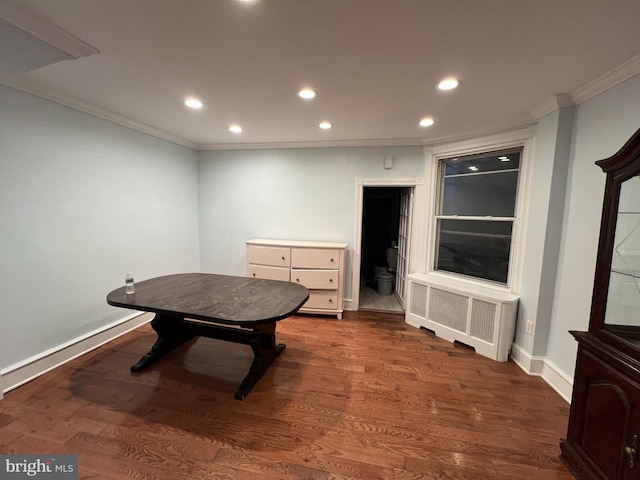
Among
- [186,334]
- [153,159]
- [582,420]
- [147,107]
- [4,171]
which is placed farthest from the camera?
[153,159]

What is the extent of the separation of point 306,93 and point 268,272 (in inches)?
89.3

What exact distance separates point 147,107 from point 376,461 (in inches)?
133

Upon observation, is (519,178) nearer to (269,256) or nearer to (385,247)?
(269,256)

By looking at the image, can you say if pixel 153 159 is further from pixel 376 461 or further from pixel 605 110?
pixel 605 110

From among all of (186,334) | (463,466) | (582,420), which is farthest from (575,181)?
(186,334)

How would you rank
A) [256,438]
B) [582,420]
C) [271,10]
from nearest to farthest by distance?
[271,10] → [582,420] → [256,438]

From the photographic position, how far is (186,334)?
2.71 meters

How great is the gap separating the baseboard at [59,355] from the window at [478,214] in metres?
3.88

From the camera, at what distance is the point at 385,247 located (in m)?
5.79

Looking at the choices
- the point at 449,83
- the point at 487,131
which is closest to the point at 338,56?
the point at 449,83

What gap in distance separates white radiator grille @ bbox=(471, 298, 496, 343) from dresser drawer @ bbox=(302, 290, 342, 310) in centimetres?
159

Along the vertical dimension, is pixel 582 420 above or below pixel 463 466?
above

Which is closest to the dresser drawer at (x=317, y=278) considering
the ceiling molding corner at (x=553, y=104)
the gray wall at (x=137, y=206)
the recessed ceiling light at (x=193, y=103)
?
the gray wall at (x=137, y=206)

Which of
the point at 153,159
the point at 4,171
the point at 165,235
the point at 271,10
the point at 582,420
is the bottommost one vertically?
the point at 582,420
